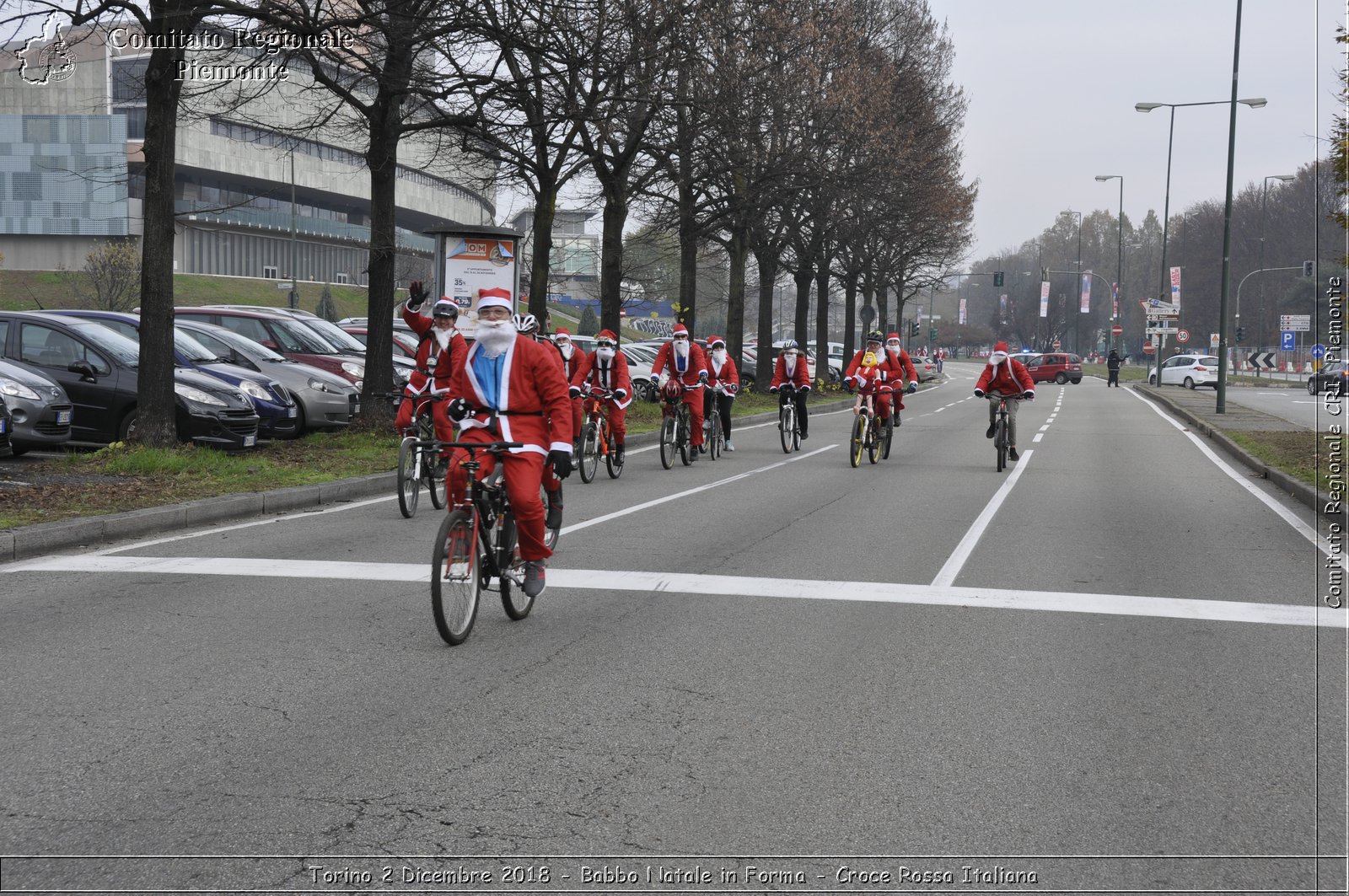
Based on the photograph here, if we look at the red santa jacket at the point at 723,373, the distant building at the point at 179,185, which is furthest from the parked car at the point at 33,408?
the distant building at the point at 179,185

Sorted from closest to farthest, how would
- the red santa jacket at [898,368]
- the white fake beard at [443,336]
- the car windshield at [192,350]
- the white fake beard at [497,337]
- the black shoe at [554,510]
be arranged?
the white fake beard at [497,337] → the black shoe at [554,510] → the white fake beard at [443,336] → the car windshield at [192,350] → the red santa jacket at [898,368]

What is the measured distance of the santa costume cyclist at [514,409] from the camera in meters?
6.73

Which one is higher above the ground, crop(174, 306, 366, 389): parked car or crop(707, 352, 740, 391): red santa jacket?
crop(174, 306, 366, 389): parked car

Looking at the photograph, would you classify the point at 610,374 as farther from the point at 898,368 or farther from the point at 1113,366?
the point at 1113,366

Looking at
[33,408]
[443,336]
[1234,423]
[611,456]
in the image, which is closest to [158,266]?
[33,408]

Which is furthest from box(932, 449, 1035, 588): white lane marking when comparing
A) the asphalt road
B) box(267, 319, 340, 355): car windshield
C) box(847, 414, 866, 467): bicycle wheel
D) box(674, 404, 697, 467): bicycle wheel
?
box(267, 319, 340, 355): car windshield

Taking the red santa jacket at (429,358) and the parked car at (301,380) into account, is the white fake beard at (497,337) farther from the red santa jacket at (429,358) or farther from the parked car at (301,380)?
the parked car at (301,380)

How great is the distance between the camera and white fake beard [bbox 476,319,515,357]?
6715mm

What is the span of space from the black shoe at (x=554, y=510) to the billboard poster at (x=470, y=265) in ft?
43.3

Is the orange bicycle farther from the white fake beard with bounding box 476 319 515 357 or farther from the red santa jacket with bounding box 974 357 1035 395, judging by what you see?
the white fake beard with bounding box 476 319 515 357

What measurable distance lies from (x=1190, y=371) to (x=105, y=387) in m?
53.2

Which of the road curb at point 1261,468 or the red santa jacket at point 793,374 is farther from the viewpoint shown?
the red santa jacket at point 793,374

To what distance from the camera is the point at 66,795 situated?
14.1 ft

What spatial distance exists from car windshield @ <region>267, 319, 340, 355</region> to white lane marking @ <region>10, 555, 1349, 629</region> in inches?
483
